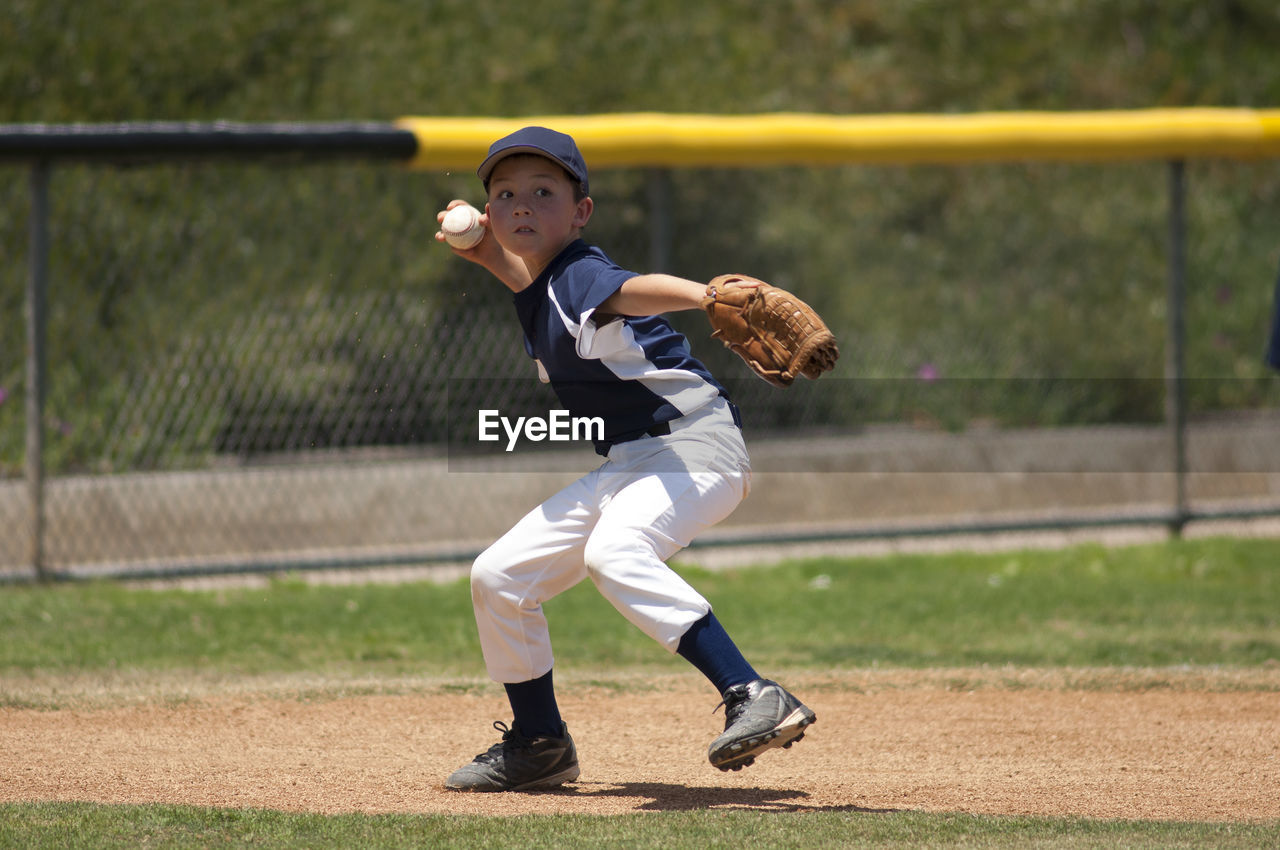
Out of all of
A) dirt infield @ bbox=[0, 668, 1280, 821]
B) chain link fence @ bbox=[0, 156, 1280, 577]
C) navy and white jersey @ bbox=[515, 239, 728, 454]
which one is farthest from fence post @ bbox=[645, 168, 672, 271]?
navy and white jersey @ bbox=[515, 239, 728, 454]

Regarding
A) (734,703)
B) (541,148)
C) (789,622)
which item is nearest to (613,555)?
(734,703)

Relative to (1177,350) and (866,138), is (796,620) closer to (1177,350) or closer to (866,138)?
(866,138)

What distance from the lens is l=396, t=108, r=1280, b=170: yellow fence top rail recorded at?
23.1ft

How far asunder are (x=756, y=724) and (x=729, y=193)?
5578mm

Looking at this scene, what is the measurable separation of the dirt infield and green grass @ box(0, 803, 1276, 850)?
153 millimetres

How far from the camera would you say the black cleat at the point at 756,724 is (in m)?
3.24

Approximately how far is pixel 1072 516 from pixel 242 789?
558 centimetres

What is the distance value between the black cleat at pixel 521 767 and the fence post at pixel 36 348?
361 cm

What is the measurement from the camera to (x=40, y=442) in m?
6.52

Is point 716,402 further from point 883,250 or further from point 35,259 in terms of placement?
point 883,250

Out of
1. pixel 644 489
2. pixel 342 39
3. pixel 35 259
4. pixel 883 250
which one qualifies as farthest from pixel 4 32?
pixel 644 489

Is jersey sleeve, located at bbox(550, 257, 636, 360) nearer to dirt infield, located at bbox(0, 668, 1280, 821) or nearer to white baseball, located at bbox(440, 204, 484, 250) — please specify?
white baseball, located at bbox(440, 204, 484, 250)

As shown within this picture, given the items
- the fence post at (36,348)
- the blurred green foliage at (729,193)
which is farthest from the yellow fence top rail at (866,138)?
the fence post at (36,348)

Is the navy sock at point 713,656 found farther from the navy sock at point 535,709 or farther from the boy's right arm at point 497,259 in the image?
the boy's right arm at point 497,259
